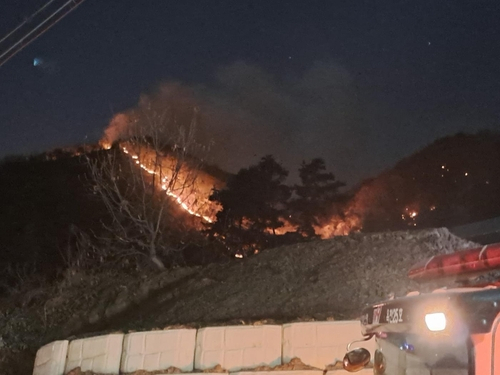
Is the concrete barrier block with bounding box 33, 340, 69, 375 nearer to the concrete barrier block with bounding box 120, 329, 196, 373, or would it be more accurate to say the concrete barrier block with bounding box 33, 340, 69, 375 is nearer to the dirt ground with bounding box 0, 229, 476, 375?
the dirt ground with bounding box 0, 229, 476, 375

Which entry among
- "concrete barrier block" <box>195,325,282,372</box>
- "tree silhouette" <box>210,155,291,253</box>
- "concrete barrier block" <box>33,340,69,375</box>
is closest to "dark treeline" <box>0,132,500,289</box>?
"tree silhouette" <box>210,155,291,253</box>

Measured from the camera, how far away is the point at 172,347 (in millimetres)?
7688

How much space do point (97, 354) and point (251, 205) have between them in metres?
15.5

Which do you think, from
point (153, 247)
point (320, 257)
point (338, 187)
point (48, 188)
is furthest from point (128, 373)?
point (48, 188)

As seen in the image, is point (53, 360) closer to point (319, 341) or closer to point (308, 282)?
point (319, 341)

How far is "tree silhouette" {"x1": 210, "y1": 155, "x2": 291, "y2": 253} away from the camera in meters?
22.8

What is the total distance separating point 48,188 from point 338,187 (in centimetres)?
2062

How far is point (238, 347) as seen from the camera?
744 centimetres

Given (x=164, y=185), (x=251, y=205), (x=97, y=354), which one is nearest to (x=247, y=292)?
(x=97, y=354)

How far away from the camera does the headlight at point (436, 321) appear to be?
2770mm

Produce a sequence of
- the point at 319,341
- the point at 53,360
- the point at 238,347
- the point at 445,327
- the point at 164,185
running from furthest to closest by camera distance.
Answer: the point at 164,185 → the point at 53,360 → the point at 238,347 → the point at 319,341 → the point at 445,327

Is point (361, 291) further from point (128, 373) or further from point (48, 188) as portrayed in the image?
point (48, 188)

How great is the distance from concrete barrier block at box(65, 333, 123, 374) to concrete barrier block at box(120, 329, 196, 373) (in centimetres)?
11

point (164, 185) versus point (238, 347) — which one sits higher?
point (164, 185)
